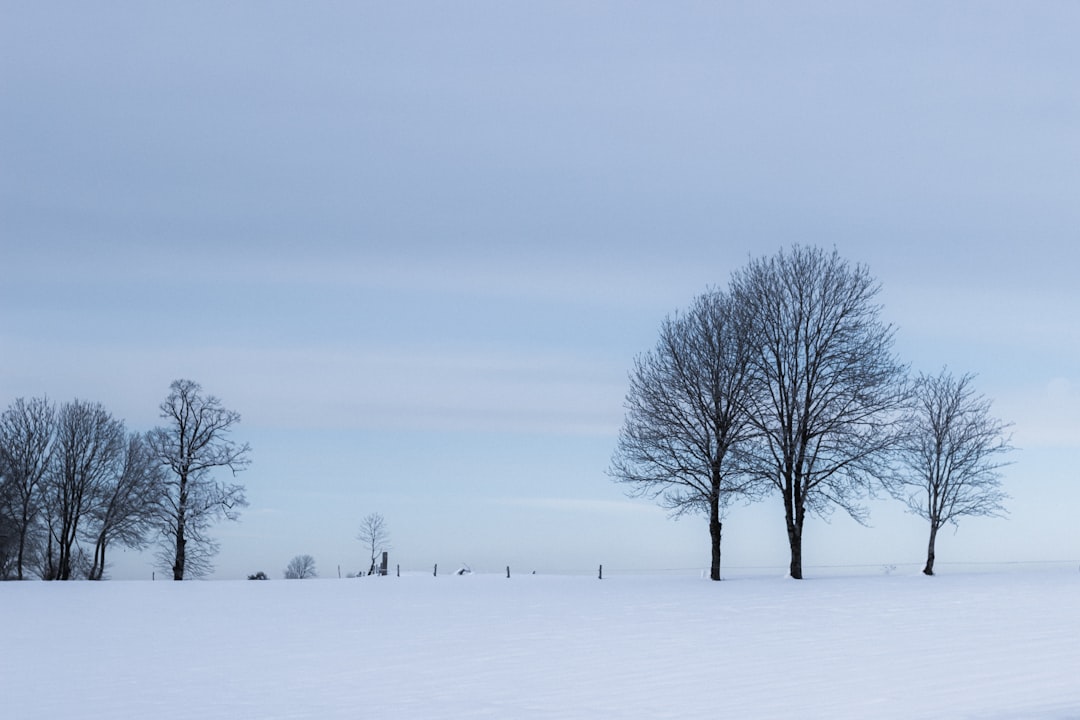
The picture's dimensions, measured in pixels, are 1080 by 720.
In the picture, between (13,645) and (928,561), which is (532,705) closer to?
(13,645)

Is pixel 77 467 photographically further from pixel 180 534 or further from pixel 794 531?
pixel 794 531

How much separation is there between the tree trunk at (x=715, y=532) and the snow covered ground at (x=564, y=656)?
911cm

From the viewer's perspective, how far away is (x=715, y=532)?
4828 centimetres

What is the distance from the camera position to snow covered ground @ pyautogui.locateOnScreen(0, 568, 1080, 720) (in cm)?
1361

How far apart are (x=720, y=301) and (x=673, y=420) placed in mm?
7147

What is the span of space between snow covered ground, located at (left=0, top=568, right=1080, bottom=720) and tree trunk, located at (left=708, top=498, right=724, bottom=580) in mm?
9110

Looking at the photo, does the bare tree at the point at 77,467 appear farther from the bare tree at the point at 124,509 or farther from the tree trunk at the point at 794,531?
the tree trunk at the point at 794,531

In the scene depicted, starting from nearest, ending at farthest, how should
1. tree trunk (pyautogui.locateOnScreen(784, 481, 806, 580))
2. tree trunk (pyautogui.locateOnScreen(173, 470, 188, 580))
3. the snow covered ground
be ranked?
the snow covered ground < tree trunk (pyautogui.locateOnScreen(784, 481, 806, 580)) < tree trunk (pyautogui.locateOnScreen(173, 470, 188, 580))

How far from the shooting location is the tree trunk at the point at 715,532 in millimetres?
47844

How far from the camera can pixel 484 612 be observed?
32.2m

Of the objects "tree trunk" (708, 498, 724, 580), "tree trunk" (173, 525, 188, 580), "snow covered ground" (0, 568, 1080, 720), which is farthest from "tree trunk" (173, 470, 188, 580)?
"tree trunk" (708, 498, 724, 580)

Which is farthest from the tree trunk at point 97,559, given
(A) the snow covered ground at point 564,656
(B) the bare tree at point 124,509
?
(A) the snow covered ground at point 564,656

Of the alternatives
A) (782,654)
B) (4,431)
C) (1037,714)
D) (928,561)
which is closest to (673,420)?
(928,561)

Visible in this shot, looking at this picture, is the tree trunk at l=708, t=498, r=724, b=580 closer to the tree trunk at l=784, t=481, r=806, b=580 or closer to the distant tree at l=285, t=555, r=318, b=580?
the tree trunk at l=784, t=481, r=806, b=580
